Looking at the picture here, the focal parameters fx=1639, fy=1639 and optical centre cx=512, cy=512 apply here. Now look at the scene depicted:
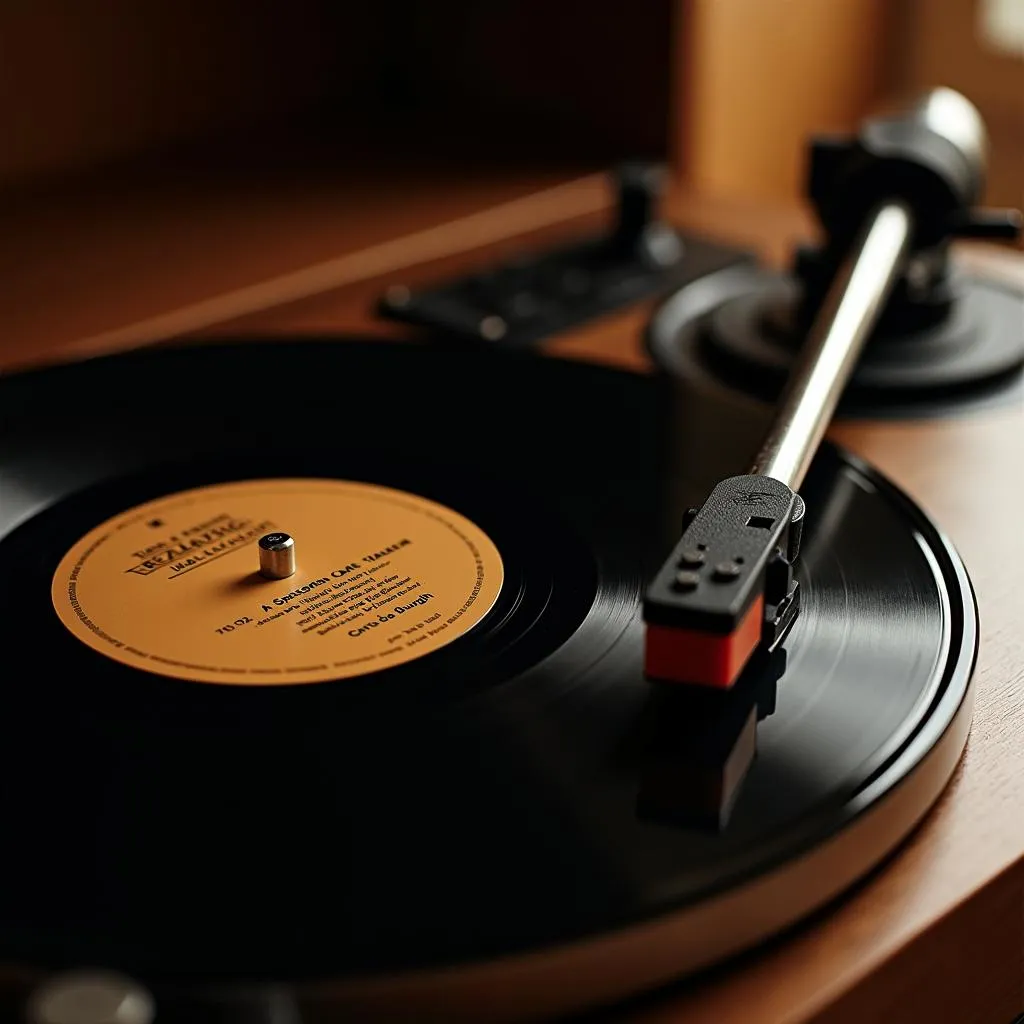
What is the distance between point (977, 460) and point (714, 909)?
0.48 meters

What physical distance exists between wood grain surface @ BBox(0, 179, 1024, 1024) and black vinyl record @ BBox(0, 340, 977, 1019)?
2cm

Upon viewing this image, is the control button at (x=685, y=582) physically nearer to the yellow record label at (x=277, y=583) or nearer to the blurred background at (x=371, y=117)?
the yellow record label at (x=277, y=583)

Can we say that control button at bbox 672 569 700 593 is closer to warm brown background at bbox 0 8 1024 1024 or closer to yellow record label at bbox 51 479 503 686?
yellow record label at bbox 51 479 503 686

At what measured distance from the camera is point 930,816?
64cm

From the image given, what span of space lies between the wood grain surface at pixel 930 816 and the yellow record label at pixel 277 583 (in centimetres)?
21

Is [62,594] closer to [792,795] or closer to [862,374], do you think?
[792,795]

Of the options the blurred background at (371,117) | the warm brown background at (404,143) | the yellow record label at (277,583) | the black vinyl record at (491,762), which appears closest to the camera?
the black vinyl record at (491,762)

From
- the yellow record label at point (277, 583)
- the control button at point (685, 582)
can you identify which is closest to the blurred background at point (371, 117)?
the yellow record label at point (277, 583)

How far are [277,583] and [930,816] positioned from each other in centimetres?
31

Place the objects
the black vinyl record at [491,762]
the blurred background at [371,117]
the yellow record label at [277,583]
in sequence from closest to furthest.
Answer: the black vinyl record at [491,762] → the yellow record label at [277,583] → the blurred background at [371,117]

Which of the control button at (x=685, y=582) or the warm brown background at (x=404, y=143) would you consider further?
the warm brown background at (x=404, y=143)

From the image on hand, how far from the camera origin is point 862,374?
1.01 meters

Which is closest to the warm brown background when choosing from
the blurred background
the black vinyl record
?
the blurred background

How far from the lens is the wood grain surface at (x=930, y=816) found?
553mm
